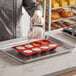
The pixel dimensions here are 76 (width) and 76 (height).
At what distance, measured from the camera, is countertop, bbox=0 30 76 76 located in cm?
205

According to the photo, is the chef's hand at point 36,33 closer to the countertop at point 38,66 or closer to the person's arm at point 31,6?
the countertop at point 38,66

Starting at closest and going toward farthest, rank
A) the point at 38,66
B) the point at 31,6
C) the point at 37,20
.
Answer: the point at 38,66, the point at 37,20, the point at 31,6

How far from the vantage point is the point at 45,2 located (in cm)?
485

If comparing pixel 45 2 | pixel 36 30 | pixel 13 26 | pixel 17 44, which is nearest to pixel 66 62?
pixel 36 30

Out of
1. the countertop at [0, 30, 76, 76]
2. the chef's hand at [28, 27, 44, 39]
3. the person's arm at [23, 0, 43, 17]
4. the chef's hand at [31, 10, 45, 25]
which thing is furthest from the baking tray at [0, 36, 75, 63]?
the person's arm at [23, 0, 43, 17]

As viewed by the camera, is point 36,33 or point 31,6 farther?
point 31,6

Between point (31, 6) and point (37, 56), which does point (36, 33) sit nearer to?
point (37, 56)

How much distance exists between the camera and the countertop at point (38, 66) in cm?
205

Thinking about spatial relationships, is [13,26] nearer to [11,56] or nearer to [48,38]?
[48,38]

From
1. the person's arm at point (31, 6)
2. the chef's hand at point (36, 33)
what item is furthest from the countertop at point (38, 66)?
the person's arm at point (31, 6)

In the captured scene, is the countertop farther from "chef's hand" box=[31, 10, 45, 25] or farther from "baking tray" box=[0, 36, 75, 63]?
"chef's hand" box=[31, 10, 45, 25]

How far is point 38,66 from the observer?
7.11 ft

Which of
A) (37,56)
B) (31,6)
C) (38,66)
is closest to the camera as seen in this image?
(38,66)

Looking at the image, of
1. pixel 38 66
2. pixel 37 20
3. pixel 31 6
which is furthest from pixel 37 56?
pixel 31 6
